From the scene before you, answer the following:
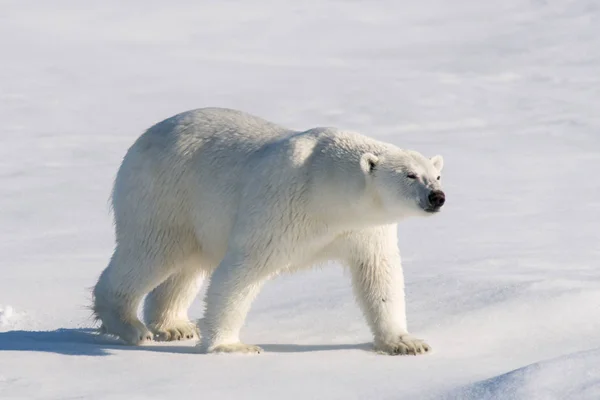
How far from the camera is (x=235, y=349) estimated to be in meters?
6.35

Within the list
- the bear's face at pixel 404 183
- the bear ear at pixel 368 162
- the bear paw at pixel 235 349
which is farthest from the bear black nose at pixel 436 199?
the bear paw at pixel 235 349

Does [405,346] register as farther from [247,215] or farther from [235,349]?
[247,215]

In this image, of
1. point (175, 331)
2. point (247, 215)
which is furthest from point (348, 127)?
point (247, 215)

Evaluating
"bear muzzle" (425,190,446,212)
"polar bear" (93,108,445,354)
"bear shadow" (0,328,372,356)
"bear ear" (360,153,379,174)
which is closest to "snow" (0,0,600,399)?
"bear shadow" (0,328,372,356)

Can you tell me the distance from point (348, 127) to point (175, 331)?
9225 millimetres

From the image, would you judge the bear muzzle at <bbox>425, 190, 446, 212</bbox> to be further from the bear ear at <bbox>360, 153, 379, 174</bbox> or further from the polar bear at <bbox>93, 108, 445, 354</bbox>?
the bear ear at <bbox>360, 153, 379, 174</bbox>

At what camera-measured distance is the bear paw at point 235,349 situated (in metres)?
6.35

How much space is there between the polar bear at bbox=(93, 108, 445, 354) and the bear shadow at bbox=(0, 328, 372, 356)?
0.36ft

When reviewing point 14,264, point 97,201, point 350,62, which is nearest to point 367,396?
point 14,264

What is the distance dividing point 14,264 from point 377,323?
4.20m

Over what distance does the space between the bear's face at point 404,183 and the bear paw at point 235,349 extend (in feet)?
3.33

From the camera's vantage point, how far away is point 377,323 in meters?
6.54

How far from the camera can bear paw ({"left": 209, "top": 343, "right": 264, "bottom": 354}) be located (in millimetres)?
6348

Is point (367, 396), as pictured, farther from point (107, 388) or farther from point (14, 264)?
point (14, 264)
